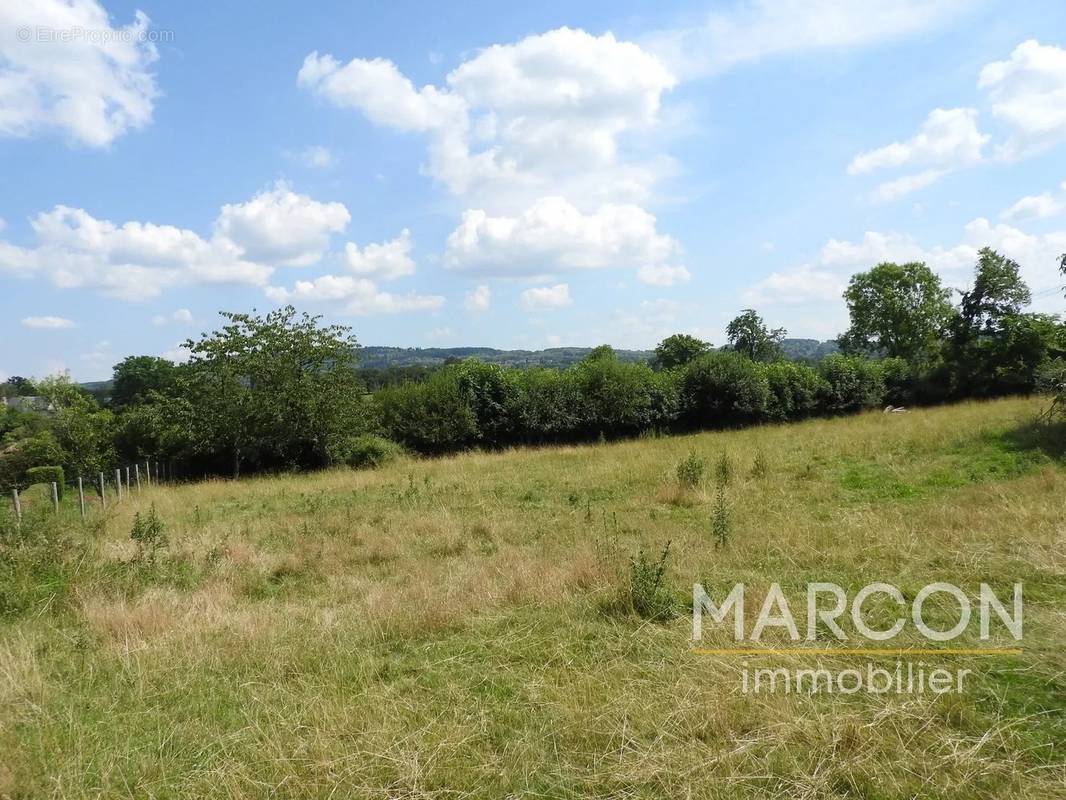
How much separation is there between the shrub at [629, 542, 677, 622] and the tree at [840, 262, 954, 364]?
47.8 meters

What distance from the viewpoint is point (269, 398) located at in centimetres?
2014

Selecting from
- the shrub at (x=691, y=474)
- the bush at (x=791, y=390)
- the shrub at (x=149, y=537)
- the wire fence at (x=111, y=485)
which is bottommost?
the wire fence at (x=111, y=485)

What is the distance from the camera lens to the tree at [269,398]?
20000 mm

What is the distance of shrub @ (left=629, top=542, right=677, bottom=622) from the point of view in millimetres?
4562

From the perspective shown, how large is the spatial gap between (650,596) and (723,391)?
76.4ft

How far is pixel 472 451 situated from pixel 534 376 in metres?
4.63

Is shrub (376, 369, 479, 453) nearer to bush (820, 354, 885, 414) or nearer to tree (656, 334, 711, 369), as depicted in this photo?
bush (820, 354, 885, 414)

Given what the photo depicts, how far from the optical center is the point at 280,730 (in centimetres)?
331

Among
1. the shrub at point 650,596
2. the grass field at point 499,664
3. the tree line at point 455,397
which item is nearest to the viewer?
the grass field at point 499,664

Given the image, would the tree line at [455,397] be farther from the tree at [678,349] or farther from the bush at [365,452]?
the tree at [678,349]

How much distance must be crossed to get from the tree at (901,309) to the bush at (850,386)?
57.6 ft

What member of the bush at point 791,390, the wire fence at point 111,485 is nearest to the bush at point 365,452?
the wire fence at point 111,485

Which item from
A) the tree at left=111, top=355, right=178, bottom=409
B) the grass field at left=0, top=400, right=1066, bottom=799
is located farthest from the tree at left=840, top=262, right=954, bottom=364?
the tree at left=111, top=355, right=178, bottom=409

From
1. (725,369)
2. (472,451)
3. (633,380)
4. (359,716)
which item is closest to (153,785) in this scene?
(359,716)
